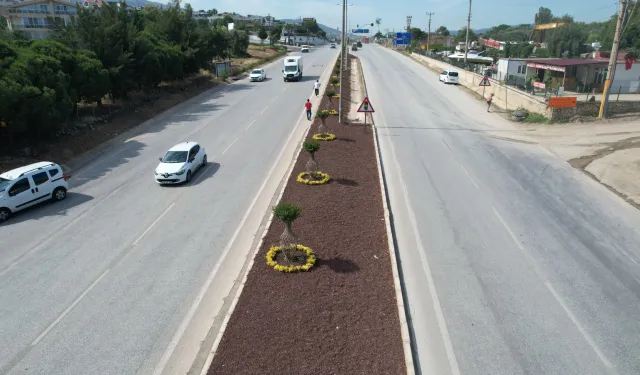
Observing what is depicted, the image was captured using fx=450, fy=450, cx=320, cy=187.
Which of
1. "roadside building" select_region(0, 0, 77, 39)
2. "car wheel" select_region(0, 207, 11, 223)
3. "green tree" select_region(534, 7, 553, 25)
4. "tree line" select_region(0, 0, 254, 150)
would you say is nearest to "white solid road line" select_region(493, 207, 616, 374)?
"car wheel" select_region(0, 207, 11, 223)

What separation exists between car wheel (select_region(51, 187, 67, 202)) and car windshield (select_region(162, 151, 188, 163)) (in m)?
4.16

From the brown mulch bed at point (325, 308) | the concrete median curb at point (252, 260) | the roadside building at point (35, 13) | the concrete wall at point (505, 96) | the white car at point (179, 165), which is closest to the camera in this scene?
the brown mulch bed at point (325, 308)

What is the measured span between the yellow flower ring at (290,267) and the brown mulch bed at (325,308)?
0.15 meters

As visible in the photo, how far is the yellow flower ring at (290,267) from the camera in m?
11.7

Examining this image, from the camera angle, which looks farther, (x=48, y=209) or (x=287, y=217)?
(x=48, y=209)

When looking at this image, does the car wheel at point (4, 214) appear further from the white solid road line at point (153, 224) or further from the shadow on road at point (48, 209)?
the white solid road line at point (153, 224)

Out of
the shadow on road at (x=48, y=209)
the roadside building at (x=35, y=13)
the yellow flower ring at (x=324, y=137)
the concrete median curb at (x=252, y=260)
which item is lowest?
the shadow on road at (x=48, y=209)

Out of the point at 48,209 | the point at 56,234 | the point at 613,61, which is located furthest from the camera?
the point at 613,61

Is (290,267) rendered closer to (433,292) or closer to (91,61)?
(433,292)

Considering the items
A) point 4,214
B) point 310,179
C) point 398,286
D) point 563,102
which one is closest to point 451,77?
point 563,102

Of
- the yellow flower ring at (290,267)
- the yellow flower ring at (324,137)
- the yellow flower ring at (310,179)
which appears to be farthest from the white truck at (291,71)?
the yellow flower ring at (290,267)

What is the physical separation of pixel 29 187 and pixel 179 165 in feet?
18.4

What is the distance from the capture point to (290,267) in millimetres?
11742

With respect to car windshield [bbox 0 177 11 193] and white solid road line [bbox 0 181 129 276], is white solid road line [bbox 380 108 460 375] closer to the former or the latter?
white solid road line [bbox 0 181 129 276]
